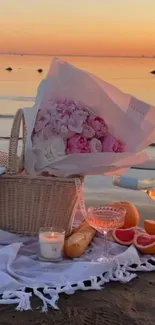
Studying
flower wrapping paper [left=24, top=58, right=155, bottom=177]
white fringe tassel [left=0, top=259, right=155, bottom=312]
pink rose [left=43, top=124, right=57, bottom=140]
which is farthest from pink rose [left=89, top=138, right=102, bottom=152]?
white fringe tassel [left=0, top=259, right=155, bottom=312]

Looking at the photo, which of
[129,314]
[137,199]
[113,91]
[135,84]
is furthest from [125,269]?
[135,84]

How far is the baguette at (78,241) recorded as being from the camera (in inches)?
61.9

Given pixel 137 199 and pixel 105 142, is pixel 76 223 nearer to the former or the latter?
pixel 105 142

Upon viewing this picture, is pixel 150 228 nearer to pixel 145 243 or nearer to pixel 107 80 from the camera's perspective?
pixel 145 243

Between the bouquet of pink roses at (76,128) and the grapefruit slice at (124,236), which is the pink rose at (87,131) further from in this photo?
the grapefruit slice at (124,236)

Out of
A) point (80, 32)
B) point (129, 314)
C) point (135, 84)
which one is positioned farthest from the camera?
point (80, 32)

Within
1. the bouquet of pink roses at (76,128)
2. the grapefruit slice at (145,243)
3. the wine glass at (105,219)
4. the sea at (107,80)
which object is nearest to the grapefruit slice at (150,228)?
the grapefruit slice at (145,243)

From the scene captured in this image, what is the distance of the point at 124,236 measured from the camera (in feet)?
5.68

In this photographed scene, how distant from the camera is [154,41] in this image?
81.7 feet

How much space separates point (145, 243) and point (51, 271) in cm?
33

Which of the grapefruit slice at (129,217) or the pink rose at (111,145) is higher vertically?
the pink rose at (111,145)

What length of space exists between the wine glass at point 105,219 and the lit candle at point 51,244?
10cm

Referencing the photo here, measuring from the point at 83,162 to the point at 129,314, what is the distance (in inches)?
19.1

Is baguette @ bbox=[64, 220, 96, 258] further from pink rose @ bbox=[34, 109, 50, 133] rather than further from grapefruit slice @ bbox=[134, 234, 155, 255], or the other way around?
pink rose @ bbox=[34, 109, 50, 133]
